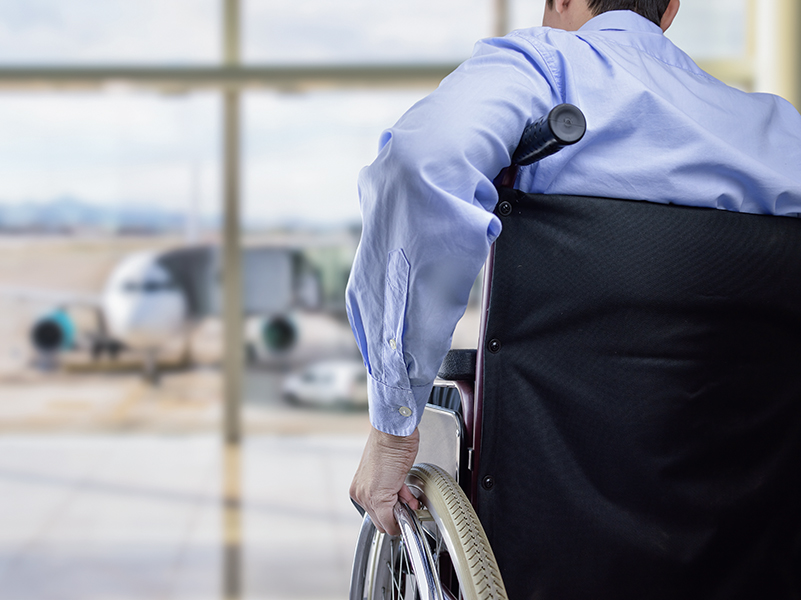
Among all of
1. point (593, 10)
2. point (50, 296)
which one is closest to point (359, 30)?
point (50, 296)

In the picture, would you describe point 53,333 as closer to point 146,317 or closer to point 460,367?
point 146,317

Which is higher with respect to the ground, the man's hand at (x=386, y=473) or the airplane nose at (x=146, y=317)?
the man's hand at (x=386, y=473)

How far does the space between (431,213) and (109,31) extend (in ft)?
11.0

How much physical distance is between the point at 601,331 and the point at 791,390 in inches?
9.7

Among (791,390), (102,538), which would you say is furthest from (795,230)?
(102,538)

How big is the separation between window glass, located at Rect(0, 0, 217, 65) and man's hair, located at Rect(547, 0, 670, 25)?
296cm

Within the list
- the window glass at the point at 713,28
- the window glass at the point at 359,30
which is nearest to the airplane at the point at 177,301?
the window glass at the point at 359,30

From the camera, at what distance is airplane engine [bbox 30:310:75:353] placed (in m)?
3.70

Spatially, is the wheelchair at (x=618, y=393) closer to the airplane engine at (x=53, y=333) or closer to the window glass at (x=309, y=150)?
Result: the window glass at (x=309, y=150)

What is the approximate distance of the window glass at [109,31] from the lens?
343cm

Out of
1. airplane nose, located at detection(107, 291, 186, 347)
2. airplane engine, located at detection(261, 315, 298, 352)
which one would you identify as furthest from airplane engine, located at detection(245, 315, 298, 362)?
airplane nose, located at detection(107, 291, 186, 347)

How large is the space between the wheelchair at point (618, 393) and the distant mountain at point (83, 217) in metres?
3.23

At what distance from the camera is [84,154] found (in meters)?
3.63

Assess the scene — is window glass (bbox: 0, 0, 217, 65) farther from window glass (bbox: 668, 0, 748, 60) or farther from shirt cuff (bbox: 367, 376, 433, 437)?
shirt cuff (bbox: 367, 376, 433, 437)
